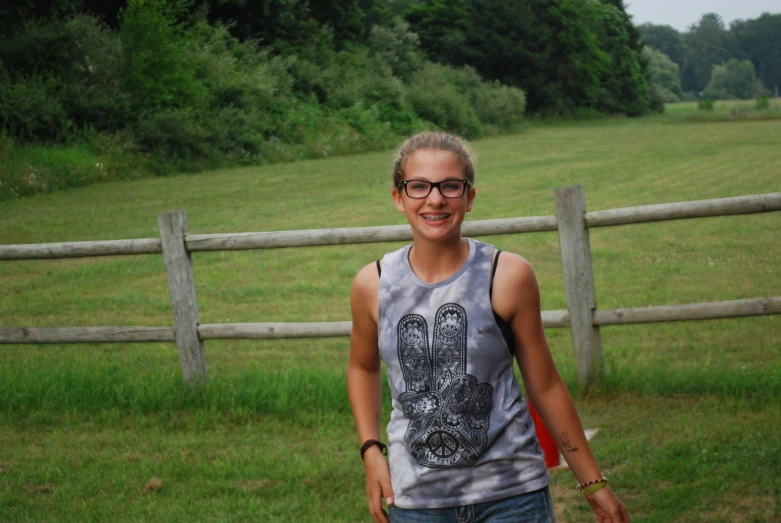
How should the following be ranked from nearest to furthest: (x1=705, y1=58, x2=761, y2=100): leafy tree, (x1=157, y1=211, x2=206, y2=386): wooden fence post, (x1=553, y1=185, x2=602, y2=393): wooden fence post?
(x1=553, y1=185, x2=602, y2=393): wooden fence post, (x1=157, y1=211, x2=206, y2=386): wooden fence post, (x1=705, y1=58, x2=761, y2=100): leafy tree

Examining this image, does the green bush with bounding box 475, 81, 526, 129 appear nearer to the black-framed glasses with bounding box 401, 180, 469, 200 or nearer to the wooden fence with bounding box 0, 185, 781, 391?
the wooden fence with bounding box 0, 185, 781, 391

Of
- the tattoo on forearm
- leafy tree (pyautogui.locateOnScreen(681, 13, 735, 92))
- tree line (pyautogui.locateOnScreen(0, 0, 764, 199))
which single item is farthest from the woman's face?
leafy tree (pyautogui.locateOnScreen(681, 13, 735, 92))

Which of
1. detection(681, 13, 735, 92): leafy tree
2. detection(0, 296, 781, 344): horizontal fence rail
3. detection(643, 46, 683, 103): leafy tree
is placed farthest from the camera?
detection(681, 13, 735, 92): leafy tree

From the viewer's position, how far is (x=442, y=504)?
221cm

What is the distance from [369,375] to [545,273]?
920 cm

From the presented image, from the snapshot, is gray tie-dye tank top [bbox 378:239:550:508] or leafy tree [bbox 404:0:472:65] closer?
gray tie-dye tank top [bbox 378:239:550:508]

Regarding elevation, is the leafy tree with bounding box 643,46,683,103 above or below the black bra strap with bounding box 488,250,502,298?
above

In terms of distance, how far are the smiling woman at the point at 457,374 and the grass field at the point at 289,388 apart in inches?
95.7

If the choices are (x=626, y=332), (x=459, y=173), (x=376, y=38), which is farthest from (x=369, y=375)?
(x=376, y=38)

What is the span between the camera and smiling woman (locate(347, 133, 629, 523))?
7.25 ft

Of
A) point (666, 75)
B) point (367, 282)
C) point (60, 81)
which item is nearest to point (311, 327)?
point (367, 282)

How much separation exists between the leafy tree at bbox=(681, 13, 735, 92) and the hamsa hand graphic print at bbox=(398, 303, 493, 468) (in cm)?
13045

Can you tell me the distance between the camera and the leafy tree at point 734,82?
103812 mm

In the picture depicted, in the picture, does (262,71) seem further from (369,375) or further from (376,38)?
(369,375)
